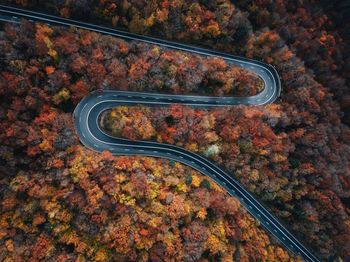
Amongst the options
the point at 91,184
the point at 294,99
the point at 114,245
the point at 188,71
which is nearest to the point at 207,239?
the point at 114,245

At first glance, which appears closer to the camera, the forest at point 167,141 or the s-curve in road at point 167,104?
the forest at point 167,141

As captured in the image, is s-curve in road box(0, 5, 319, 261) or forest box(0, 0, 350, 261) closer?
forest box(0, 0, 350, 261)

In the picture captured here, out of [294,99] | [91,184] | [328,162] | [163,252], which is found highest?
[294,99]

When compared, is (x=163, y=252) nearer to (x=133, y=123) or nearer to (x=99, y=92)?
(x=133, y=123)
